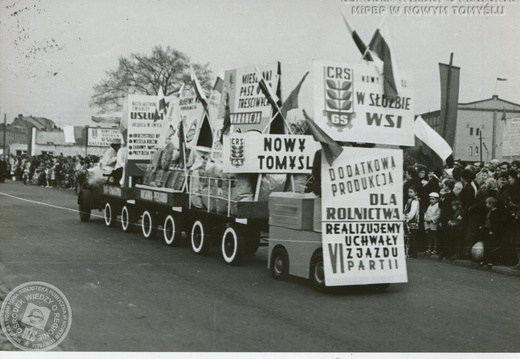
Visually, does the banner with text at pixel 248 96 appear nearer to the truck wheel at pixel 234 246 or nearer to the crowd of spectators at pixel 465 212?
the truck wheel at pixel 234 246

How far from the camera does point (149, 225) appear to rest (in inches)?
563

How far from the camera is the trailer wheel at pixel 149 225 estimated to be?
46.6ft

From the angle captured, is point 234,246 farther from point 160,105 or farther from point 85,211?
point 85,211

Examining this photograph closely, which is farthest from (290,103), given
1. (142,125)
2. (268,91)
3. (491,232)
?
(142,125)

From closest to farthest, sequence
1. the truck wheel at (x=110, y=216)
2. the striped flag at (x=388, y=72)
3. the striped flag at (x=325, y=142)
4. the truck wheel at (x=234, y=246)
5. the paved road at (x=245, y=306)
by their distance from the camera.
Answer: the paved road at (x=245, y=306), the striped flag at (x=325, y=142), the striped flag at (x=388, y=72), the truck wheel at (x=234, y=246), the truck wheel at (x=110, y=216)

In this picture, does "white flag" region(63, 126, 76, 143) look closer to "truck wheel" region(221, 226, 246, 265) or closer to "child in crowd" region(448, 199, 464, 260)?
"truck wheel" region(221, 226, 246, 265)

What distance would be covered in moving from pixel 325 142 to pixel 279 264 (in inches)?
90.2

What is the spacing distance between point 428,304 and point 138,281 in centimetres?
400

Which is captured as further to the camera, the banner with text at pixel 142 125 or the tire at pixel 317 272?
the banner with text at pixel 142 125

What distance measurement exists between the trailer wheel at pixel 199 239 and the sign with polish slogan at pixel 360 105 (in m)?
4.19

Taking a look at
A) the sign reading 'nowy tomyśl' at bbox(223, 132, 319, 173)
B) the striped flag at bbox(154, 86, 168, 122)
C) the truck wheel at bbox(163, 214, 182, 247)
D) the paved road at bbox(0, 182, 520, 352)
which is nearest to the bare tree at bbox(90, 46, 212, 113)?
the striped flag at bbox(154, 86, 168, 122)

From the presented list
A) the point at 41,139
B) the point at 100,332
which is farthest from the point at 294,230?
the point at 41,139

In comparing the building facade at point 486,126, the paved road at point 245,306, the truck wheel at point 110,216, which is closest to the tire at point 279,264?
the paved road at point 245,306

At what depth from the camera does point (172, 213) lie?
13344 millimetres
